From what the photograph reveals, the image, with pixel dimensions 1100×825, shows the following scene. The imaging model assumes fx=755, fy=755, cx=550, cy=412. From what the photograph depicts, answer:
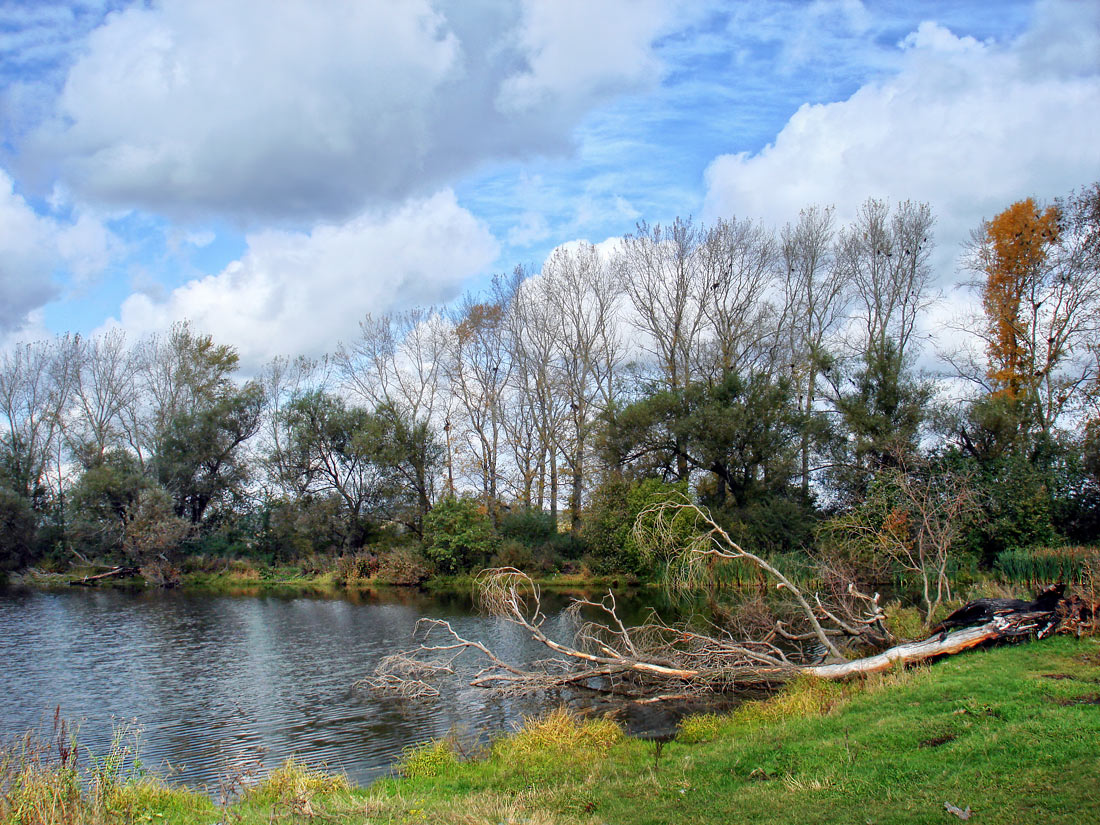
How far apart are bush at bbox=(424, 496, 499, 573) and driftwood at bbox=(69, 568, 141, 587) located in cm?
1754

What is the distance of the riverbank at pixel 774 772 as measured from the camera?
6.82m

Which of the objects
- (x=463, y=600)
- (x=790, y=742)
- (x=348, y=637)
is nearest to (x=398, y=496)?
(x=463, y=600)

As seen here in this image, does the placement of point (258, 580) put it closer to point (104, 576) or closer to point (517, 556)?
point (104, 576)

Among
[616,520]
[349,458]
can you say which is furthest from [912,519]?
[349,458]

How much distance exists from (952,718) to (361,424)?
40.1 metres

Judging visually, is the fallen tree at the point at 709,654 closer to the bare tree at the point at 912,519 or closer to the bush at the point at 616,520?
the bare tree at the point at 912,519

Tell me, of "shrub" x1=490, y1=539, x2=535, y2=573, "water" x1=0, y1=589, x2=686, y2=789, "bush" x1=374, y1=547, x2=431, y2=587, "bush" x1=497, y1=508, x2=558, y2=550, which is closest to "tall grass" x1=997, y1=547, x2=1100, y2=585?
"water" x1=0, y1=589, x2=686, y2=789

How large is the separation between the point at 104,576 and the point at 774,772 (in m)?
43.5

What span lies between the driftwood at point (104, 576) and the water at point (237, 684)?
10428 millimetres

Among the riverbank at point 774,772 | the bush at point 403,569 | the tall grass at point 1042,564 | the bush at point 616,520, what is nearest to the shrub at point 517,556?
the bush at point 616,520

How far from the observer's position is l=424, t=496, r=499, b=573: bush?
38656mm

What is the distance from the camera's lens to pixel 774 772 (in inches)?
333

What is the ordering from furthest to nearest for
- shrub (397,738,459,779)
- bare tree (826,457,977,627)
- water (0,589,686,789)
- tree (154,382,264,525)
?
tree (154,382,264,525)
bare tree (826,457,977,627)
water (0,589,686,789)
shrub (397,738,459,779)

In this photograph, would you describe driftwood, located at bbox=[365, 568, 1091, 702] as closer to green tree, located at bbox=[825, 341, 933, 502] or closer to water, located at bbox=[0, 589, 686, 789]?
water, located at bbox=[0, 589, 686, 789]
